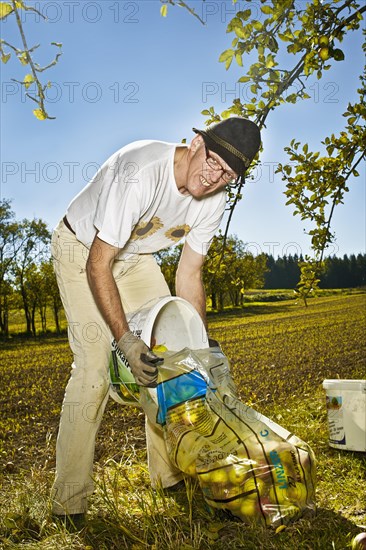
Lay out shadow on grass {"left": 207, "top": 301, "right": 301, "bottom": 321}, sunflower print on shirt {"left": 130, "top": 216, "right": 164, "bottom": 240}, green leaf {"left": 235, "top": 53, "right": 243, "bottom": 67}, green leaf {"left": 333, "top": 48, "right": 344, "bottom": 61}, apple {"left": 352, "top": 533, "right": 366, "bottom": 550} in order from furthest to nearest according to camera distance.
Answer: shadow on grass {"left": 207, "top": 301, "right": 301, "bottom": 321} < green leaf {"left": 333, "top": 48, "right": 344, "bottom": 61} < sunflower print on shirt {"left": 130, "top": 216, "right": 164, "bottom": 240} < green leaf {"left": 235, "top": 53, "right": 243, "bottom": 67} < apple {"left": 352, "top": 533, "right": 366, "bottom": 550}

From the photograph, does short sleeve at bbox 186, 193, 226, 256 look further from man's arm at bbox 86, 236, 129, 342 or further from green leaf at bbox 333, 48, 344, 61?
green leaf at bbox 333, 48, 344, 61

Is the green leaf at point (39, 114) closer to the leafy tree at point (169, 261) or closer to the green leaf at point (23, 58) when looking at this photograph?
the green leaf at point (23, 58)

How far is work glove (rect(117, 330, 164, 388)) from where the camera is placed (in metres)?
1.67

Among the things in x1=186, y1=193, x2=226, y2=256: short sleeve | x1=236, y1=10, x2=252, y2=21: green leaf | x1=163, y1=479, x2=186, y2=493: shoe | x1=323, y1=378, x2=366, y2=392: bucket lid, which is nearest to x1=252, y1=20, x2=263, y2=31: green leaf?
x1=236, y1=10, x2=252, y2=21: green leaf

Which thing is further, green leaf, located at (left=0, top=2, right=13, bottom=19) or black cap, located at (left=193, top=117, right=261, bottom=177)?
black cap, located at (left=193, top=117, right=261, bottom=177)

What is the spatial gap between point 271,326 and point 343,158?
33.5 ft

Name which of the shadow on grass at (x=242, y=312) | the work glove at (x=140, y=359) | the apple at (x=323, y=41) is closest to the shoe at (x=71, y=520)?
the work glove at (x=140, y=359)

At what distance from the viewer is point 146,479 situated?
8.05 ft

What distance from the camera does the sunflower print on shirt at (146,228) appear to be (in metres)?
2.10

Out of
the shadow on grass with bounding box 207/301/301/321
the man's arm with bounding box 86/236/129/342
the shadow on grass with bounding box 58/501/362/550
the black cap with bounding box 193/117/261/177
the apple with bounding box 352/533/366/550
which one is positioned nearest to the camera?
the apple with bounding box 352/533/366/550

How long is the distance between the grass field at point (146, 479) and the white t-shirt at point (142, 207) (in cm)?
95

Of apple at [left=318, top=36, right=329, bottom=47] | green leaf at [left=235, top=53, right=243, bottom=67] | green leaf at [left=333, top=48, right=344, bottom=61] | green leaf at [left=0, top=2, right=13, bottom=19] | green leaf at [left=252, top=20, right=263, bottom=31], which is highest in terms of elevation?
green leaf at [left=252, top=20, right=263, bottom=31]

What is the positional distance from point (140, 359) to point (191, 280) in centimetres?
72

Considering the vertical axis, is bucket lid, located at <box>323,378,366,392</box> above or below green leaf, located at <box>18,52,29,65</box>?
below
